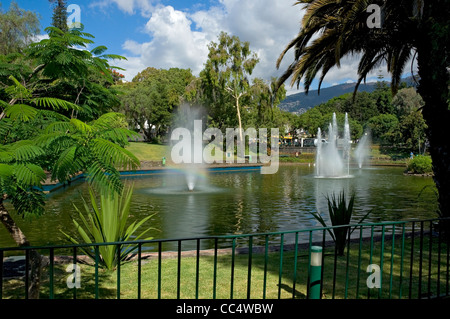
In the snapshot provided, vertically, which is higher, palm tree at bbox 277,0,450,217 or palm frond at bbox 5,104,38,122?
palm tree at bbox 277,0,450,217

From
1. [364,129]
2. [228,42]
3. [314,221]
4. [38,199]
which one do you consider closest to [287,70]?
[314,221]

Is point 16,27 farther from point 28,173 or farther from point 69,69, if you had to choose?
point 28,173

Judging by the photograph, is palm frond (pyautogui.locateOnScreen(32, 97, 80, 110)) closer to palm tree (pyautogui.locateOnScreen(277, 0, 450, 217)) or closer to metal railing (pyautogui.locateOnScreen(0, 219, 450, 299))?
metal railing (pyautogui.locateOnScreen(0, 219, 450, 299))

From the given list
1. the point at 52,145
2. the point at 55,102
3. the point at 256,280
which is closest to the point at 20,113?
the point at 55,102

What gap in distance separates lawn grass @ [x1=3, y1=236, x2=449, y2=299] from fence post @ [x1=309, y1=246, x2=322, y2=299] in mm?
429

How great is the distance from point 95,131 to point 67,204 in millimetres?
13427

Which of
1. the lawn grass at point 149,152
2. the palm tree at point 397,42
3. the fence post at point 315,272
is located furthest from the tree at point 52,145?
the lawn grass at point 149,152

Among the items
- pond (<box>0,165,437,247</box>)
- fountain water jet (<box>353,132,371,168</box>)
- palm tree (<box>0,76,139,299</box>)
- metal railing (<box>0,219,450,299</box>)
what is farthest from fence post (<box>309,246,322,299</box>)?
fountain water jet (<box>353,132,371,168</box>)

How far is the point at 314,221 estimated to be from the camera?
1233cm

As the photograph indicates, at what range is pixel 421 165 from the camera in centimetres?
3156

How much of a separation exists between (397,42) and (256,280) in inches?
268

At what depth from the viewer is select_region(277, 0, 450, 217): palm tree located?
7.22 meters

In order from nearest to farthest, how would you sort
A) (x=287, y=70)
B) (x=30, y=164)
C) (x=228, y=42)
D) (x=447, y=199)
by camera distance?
(x=30, y=164) → (x=447, y=199) → (x=287, y=70) → (x=228, y=42)
